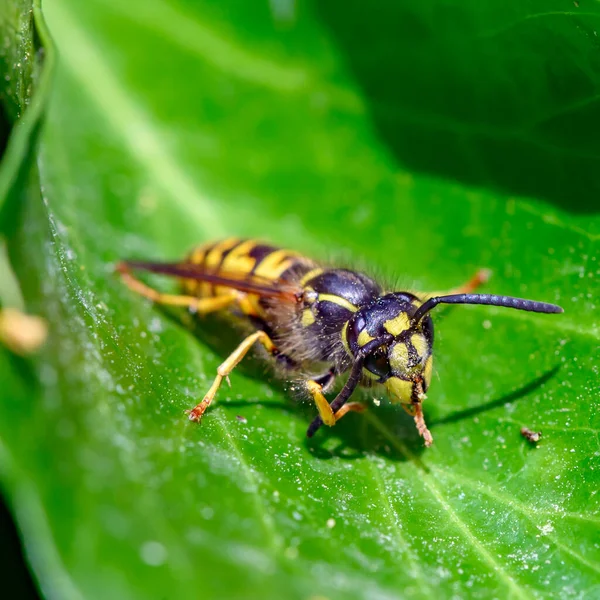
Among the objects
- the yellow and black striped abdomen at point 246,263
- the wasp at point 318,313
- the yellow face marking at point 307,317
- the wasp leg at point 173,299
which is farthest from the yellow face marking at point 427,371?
the wasp leg at point 173,299

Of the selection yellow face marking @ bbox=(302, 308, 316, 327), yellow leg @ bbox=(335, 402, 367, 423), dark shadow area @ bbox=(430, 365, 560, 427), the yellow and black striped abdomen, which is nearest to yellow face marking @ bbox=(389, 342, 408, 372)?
yellow leg @ bbox=(335, 402, 367, 423)

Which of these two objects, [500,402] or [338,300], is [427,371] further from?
[338,300]

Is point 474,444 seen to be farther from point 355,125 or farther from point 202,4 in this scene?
point 202,4

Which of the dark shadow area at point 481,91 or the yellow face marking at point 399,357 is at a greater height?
the dark shadow area at point 481,91

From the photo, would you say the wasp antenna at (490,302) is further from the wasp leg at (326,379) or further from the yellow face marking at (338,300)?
the wasp leg at (326,379)

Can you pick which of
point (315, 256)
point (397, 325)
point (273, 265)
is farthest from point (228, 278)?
point (397, 325)
